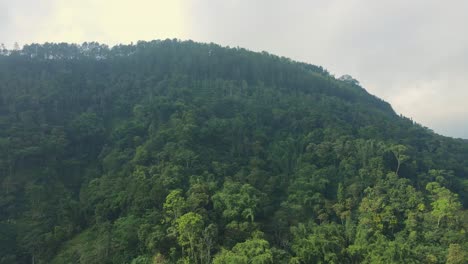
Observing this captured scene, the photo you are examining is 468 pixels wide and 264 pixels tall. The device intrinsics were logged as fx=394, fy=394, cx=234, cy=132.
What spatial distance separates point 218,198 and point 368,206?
1659 cm

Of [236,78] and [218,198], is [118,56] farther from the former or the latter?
[218,198]

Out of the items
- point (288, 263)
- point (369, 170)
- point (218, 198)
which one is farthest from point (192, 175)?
point (369, 170)

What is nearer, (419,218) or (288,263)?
(288,263)

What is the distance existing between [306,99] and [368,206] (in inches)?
1520

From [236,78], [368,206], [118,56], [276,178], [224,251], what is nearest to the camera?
[224,251]

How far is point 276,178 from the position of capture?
49344 mm

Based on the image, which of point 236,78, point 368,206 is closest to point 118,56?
point 236,78

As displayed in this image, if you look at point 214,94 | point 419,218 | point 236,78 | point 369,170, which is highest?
point 236,78

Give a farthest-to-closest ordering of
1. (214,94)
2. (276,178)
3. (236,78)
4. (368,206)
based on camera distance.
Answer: (236,78), (214,94), (276,178), (368,206)

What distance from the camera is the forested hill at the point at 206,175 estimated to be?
117 ft

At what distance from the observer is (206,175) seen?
46.6 metres

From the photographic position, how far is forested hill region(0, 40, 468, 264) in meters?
35.8

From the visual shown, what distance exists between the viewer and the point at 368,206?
4288 centimetres

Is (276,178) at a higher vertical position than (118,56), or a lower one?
lower
